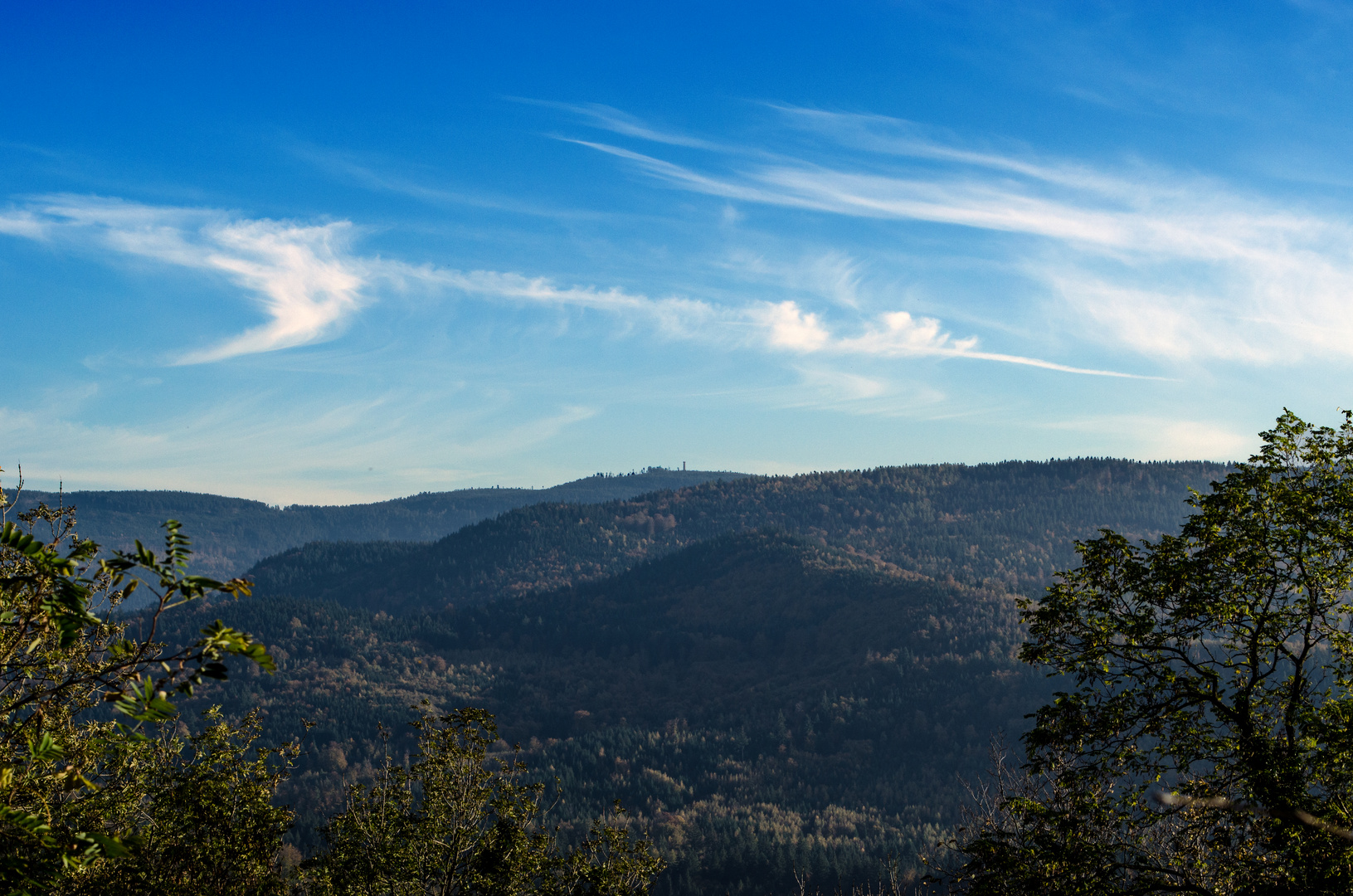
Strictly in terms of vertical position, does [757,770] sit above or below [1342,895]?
below

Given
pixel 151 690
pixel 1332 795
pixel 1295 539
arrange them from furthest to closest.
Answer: pixel 1295 539 → pixel 1332 795 → pixel 151 690

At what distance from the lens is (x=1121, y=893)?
14453 millimetres

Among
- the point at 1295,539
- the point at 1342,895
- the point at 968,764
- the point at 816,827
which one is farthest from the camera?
the point at 968,764

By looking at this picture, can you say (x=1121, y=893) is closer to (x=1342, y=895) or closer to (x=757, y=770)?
(x=1342, y=895)

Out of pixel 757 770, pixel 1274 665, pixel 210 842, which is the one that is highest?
pixel 1274 665

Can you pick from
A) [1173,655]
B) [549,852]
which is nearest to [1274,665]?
[1173,655]

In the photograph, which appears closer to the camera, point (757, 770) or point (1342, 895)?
point (1342, 895)

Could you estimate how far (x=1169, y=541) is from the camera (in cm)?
1614

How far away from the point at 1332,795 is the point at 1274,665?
2.68m

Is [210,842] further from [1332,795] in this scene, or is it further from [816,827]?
[816,827]

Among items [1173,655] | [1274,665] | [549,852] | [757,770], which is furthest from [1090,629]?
[757,770]

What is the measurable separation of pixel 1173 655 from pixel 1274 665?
5.30 ft

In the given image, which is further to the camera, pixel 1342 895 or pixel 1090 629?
pixel 1090 629

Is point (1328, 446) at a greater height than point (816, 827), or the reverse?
point (1328, 446)
